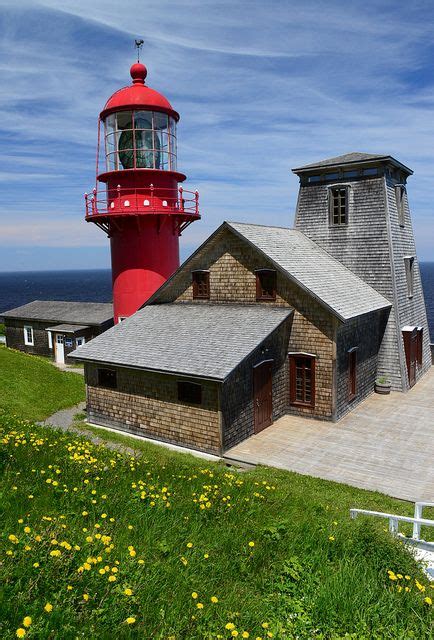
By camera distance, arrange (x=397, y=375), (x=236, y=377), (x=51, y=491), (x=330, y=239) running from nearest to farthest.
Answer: (x=51, y=491) < (x=236, y=377) < (x=397, y=375) < (x=330, y=239)

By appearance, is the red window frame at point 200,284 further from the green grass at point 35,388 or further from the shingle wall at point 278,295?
the green grass at point 35,388

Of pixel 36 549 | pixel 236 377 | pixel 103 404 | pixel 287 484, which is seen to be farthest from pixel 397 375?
pixel 36 549

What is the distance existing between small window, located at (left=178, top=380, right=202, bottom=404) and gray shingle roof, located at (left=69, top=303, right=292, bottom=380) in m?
0.62

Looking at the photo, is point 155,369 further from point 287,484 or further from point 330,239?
point 330,239

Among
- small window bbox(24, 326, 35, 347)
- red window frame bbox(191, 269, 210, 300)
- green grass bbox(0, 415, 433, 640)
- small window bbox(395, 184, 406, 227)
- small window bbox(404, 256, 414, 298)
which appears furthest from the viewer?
small window bbox(24, 326, 35, 347)

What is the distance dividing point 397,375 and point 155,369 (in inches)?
443

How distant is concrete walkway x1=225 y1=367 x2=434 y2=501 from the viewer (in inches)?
488

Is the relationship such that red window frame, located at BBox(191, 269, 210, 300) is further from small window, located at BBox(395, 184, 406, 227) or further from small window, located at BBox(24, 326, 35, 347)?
small window, located at BBox(24, 326, 35, 347)

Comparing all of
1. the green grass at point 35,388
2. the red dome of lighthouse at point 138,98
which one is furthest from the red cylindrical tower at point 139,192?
the green grass at point 35,388

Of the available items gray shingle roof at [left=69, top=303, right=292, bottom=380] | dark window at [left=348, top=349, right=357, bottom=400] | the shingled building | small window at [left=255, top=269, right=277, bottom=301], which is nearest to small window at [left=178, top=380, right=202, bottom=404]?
the shingled building

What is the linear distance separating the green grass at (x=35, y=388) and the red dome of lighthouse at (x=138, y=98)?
12.3 metres

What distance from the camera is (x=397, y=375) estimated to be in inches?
820

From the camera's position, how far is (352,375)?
18672 millimetres

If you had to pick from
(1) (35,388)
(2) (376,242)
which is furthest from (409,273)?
(1) (35,388)
